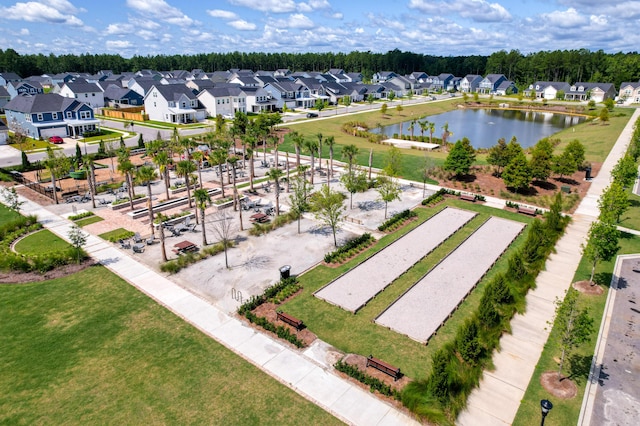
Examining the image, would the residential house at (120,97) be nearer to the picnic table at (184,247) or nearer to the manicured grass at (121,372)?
the picnic table at (184,247)

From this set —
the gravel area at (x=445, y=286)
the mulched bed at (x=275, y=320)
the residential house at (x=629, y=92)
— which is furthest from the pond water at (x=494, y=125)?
the mulched bed at (x=275, y=320)

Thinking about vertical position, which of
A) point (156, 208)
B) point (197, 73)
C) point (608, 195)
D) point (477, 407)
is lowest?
point (477, 407)

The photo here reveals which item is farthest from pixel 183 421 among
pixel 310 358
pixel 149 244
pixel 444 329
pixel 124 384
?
pixel 149 244

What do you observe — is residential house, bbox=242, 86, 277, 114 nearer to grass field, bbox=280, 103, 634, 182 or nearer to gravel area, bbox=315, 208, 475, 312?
grass field, bbox=280, 103, 634, 182

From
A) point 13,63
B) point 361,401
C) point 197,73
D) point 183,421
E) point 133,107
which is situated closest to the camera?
point 183,421

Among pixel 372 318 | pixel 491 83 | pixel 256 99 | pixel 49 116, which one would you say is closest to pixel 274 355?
pixel 372 318

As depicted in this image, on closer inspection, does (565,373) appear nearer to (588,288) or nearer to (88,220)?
(588,288)

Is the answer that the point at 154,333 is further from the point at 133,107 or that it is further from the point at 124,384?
the point at 133,107
